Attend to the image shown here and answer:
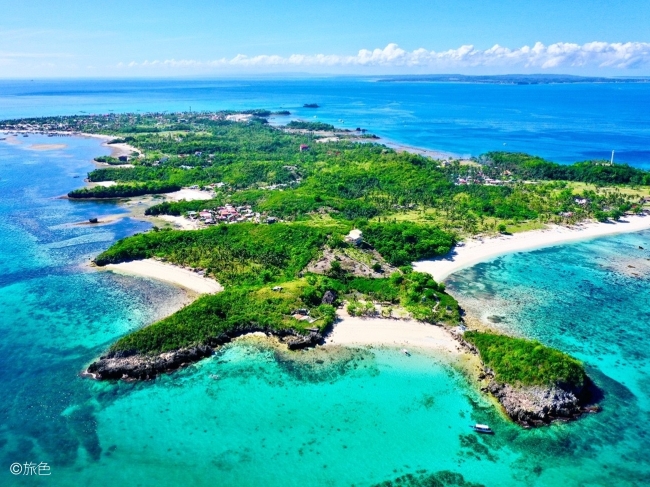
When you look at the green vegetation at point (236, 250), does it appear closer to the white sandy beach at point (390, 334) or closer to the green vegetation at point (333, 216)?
the green vegetation at point (333, 216)

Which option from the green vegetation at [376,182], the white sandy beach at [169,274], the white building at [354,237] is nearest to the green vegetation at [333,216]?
the green vegetation at [376,182]

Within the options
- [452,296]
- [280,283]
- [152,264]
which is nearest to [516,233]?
[452,296]

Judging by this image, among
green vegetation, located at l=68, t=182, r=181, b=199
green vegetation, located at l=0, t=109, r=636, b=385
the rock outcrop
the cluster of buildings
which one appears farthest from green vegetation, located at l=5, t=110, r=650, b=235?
the rock outcrop

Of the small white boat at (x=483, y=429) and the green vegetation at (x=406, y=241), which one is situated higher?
the green vegetation at (x=406, y=241)

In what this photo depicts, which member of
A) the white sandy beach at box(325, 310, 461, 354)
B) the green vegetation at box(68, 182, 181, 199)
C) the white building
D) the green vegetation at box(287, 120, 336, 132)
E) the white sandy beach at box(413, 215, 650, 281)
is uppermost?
the green vegetation at box(287, 120, 336, 132)

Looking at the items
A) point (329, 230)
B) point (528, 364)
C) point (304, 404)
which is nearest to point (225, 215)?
point (329, 230)

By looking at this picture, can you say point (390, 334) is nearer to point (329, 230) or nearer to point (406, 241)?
point (406, 241)

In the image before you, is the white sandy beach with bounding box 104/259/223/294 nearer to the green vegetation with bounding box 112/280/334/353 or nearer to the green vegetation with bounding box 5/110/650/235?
the green vegetation with bounding box 112/280/334/353
